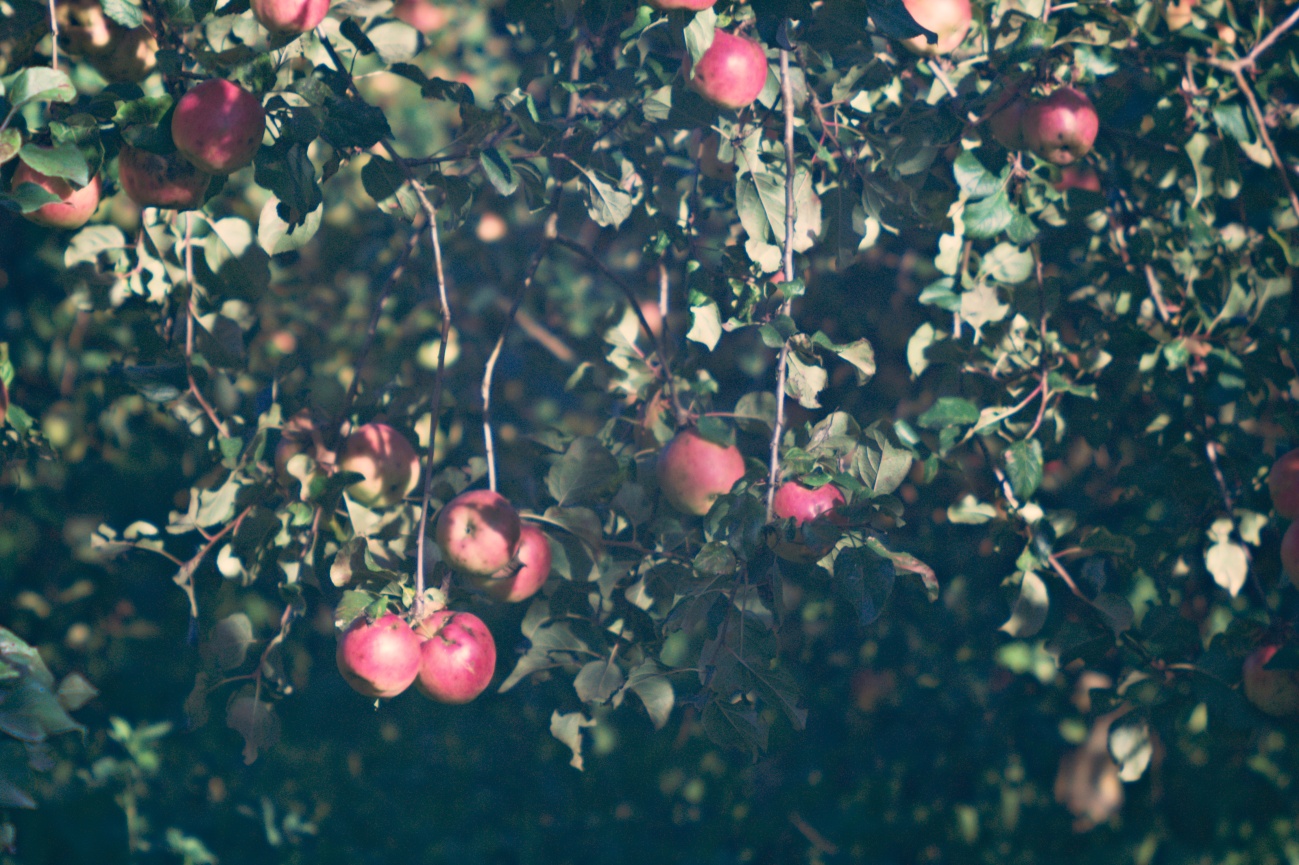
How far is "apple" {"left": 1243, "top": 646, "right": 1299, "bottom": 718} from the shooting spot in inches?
51.4

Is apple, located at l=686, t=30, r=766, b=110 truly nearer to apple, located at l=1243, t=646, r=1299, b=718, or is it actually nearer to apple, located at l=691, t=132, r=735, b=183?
apple, located at l=691, t=132, r=735, b=183

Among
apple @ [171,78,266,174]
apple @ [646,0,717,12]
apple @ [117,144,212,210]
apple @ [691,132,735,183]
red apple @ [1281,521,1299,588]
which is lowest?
red apple @ [1281,521,1299,588]

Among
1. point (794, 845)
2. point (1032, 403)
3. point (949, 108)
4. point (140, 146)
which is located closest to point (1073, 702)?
point (794, 845)

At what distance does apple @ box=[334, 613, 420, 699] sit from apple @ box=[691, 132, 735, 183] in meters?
0.83

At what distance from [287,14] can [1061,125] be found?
979mm

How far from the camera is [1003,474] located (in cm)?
139

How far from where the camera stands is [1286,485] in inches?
50.2

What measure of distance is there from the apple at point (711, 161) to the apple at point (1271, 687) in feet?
3.44

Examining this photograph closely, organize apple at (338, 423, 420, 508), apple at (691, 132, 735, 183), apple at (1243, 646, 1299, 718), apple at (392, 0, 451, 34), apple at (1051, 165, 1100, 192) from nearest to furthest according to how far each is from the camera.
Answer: apple at (1243, 646, 1299, 718) → apple at (338, 423, 420, 508) → apple at (691, 132, 735, 183) → apple at (1051, 165, 1100, 192) → apple at (392, 0, 451, 34)

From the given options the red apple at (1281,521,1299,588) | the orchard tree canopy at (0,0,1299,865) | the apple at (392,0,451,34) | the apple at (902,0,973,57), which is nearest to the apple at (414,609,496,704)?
the orchard tree canopy at (0,0,1299,865)

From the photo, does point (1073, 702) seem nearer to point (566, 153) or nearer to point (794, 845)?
point (794, 845)

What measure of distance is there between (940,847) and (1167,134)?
6.02 ft

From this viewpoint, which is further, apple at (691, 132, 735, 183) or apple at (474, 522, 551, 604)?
apple at (691, 132, 735, 183)

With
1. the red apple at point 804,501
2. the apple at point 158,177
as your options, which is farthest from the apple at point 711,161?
the apple at point 158,177
